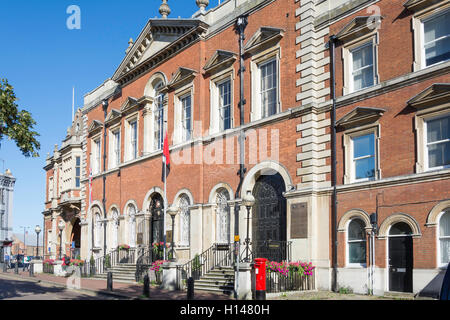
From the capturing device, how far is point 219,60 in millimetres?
25328

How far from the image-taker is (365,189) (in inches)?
727

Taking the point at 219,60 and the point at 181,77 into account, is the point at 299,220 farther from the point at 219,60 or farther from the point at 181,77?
the point at 181,77

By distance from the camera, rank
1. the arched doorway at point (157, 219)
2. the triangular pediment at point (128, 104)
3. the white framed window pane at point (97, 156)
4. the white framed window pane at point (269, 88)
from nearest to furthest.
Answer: the white framed window pane at point (269, 88)
the arched doorway at point (157, 219)
the triangular pediment at point (128, 104)
the white framed window pane at point (97, 156)

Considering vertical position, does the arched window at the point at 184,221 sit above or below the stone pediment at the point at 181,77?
below

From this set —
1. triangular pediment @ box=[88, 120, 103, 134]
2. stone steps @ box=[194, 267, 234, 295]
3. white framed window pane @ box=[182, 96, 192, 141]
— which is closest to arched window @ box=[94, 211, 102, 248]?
triangular pediment @ box=[88, 120, 103, 134]

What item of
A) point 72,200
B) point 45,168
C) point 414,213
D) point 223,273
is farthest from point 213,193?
A: point 45,168

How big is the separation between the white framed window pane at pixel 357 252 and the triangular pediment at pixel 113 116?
18.4 meters

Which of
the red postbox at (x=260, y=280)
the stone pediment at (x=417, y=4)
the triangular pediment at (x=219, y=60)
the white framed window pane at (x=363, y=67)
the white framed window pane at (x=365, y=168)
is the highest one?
the triangular pediment at (x=219, y=60)

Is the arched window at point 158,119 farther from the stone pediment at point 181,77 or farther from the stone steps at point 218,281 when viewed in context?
the stone steps at point 218,281

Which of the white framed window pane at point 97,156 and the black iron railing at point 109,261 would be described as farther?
the white framed window pane at point 97,156

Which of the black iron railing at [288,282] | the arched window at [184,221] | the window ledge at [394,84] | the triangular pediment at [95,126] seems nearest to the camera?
the window ledge at [394,84]

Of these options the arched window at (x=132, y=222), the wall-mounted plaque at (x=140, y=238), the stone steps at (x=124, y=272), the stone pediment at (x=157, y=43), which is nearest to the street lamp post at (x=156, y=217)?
the wall-mounted plaque at (x=140, y=238)

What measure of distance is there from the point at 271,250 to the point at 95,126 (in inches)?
749

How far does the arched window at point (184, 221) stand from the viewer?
1041 inches
